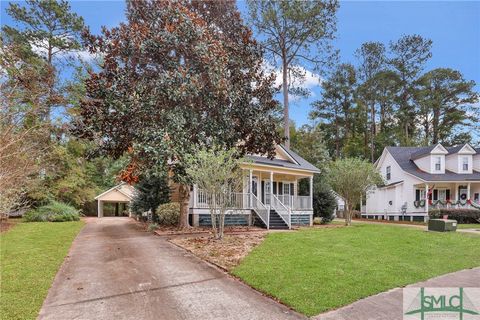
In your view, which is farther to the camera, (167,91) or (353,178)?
(353,178)

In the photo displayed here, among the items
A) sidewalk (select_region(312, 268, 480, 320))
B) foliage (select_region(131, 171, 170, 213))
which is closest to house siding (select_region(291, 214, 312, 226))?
foliage (select_region(131, 171, 170, 213))

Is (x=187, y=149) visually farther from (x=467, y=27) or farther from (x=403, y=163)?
(x=403, y=163)

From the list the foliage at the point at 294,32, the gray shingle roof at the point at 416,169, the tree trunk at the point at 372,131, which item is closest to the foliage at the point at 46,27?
the foliage at the point at 294,32

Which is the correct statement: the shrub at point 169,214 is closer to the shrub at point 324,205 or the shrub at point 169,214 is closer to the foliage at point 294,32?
the shrub at point 324,205

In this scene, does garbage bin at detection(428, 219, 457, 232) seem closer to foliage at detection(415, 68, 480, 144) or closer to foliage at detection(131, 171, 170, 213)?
foliage at detection(131, 171, 170, 213)

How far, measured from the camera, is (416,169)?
1156 inches

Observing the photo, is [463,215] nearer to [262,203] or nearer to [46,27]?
[262,203]

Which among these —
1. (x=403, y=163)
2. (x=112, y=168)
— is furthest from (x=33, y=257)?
(x=112, y=168)

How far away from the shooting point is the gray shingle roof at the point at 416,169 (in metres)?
27.0

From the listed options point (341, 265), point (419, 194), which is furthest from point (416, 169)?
point (341, 265)

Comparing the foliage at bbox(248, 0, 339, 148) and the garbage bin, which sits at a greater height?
the foliage at bbox(248, 0, 339, 148)

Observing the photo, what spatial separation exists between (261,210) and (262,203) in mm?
967

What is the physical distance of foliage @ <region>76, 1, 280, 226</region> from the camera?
13.5 meters

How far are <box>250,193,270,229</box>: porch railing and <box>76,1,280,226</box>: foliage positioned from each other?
4.68 meters
